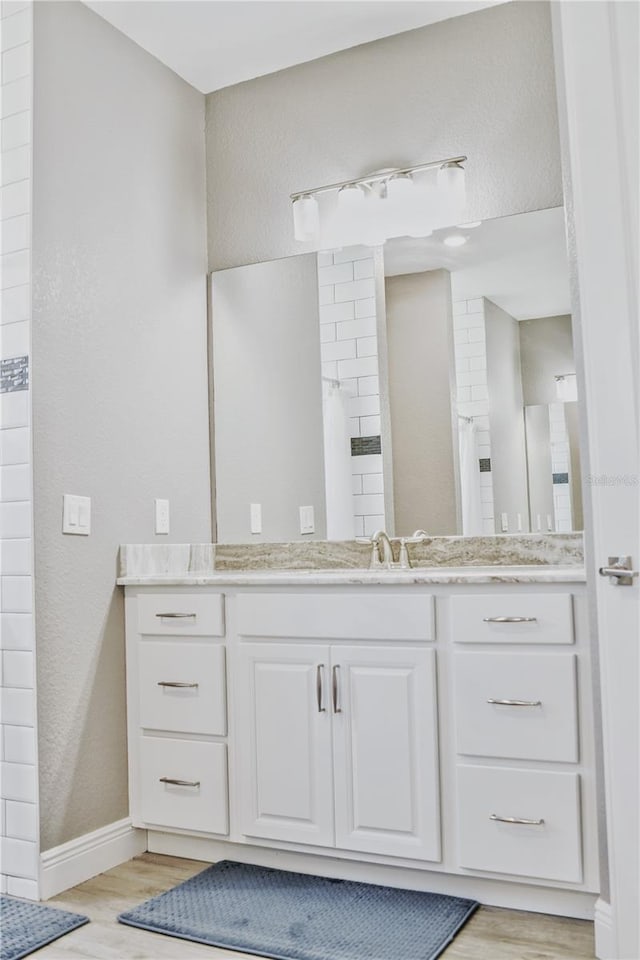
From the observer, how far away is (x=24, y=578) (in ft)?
8.06

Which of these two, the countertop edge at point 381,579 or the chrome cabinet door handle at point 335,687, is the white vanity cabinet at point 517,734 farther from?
the chrome cabinet door handle at point 335,687

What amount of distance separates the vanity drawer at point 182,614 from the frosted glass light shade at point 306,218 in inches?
52.3

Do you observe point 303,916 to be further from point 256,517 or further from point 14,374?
point 14,374

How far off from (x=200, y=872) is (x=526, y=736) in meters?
1.06

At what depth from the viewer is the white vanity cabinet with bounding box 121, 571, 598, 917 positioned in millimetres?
2143

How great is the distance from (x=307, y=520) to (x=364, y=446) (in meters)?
0.33

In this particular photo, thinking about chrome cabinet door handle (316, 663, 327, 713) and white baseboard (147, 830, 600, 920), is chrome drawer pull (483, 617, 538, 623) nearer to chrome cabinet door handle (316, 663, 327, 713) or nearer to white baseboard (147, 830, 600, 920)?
chrome cabinet door handle (316, 663, 327, 713)

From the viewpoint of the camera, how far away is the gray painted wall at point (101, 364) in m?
2.54

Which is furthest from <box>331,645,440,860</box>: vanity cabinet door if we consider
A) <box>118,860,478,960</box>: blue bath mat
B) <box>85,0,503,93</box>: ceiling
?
<box>85,0,503,93</box>: ceiling

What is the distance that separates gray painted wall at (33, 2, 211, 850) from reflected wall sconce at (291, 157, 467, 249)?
48cm

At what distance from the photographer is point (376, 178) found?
300 centimetres

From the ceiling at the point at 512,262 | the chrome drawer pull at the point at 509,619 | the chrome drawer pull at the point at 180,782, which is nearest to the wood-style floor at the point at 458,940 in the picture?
the chrome drawer pull at the point at 180,782

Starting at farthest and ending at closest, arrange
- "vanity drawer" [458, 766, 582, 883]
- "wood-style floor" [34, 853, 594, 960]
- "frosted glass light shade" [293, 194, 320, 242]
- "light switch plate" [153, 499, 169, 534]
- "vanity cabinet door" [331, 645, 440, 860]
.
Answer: "frosted glass light shade" [293, 194, 320, 242] < "light switch plate" [153, 499, 169, 534] < "vanity cabinet door" [331, 645, 440, 860] < "vanity drawer" [458, 766, 582, 883] < "wood-style floor" [34, 853, 594, 960]

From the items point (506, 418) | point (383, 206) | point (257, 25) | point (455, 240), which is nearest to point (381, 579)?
point (506, 418)
